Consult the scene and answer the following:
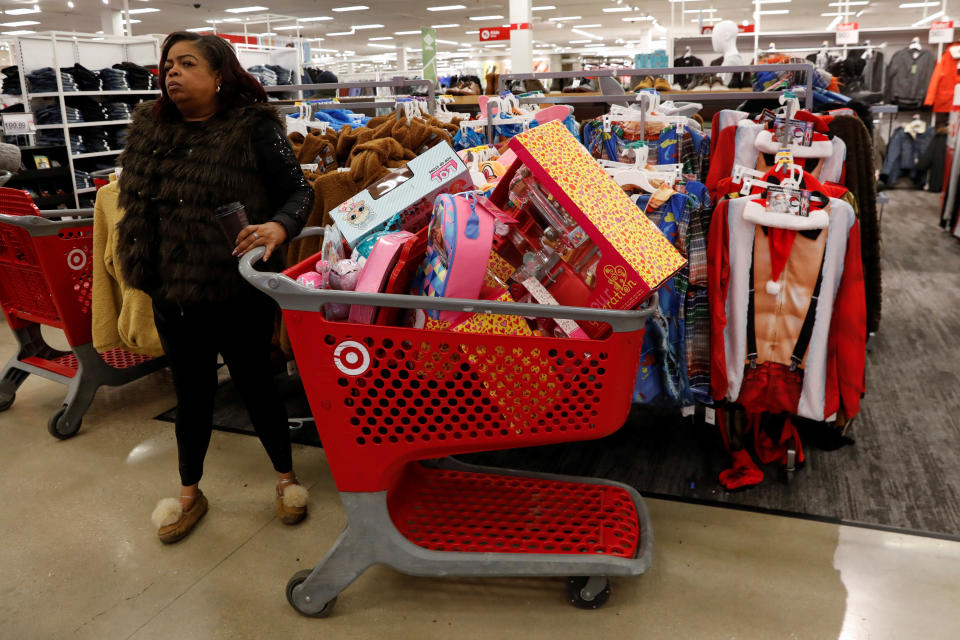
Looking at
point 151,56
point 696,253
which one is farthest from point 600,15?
point 696,253

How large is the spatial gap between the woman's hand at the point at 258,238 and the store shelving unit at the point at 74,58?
18.5 feet

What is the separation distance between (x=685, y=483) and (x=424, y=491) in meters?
0.99

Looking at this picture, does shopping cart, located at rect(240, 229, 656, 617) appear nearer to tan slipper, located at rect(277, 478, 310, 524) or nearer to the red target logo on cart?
the red target logo on cart

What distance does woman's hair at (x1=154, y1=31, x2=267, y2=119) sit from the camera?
206 centimetres

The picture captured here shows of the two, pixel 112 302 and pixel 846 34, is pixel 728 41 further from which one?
pixel 846 34

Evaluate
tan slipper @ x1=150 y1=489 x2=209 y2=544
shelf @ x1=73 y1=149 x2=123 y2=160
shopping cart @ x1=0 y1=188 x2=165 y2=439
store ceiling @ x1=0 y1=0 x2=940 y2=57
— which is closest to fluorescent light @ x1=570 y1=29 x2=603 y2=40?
store ceiling @ x1=0 y1=0 x2=940 y2=57

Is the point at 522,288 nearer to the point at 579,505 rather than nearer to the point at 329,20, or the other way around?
the point at 579,505

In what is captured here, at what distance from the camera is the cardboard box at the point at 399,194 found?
5.92 ft

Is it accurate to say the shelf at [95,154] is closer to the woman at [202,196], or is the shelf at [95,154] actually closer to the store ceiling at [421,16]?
the woman at [202,196]

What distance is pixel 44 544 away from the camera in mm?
2346

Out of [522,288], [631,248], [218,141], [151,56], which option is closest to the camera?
[631,248]

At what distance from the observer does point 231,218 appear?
2059 mm

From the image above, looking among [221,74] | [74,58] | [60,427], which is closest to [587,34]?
[74,58]

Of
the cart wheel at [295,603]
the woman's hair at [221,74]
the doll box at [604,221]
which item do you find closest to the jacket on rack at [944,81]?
the doll box at [604,221]
